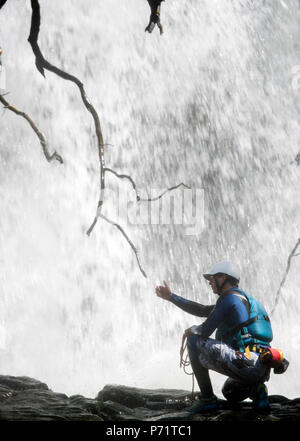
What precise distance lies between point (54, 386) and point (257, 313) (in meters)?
11.7

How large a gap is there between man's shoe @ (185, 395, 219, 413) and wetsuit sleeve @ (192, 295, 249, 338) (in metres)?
0.81

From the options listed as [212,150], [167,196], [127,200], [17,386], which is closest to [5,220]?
[127,200]

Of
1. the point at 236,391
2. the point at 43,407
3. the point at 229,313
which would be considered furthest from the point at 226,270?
the point at 43,407

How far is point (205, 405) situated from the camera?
16.3 feet

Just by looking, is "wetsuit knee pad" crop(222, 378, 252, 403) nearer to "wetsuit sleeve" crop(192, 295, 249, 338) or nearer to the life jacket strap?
the life jacket strap

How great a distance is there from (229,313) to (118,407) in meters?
2.39

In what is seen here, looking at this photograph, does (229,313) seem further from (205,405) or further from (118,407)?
(118,407)

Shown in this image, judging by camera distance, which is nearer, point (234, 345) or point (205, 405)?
point (234, 345)

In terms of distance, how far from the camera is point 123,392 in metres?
7.08

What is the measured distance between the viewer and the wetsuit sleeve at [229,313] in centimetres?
470

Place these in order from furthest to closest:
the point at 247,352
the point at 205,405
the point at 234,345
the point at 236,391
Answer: the point at 236,391
the point at 205,405
the point at 234,345
the point at 247,352

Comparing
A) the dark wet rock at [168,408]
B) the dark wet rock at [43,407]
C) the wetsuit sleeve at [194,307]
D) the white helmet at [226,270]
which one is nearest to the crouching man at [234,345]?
the white helmet at [226,270]
